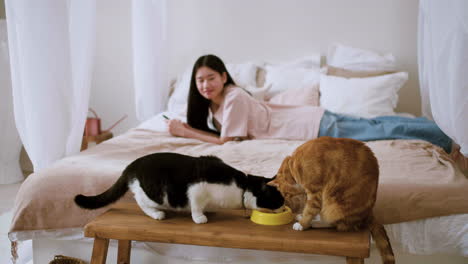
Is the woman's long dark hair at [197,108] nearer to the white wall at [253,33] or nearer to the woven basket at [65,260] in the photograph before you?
the woven basket at [65,260]

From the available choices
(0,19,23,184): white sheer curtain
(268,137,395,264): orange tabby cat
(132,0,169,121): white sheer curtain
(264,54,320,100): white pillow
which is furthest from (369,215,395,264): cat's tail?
(0,19,23,184): white sheer curtain

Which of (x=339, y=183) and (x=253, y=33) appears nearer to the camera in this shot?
(x=339, y=183)

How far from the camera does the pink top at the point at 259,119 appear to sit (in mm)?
2068

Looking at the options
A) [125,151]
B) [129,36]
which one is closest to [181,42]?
[129,36]

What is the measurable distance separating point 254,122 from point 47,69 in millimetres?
1051

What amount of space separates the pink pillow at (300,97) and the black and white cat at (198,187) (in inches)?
60.3

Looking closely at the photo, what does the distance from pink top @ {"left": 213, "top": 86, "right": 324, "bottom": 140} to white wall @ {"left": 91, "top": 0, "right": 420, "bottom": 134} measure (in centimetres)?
111

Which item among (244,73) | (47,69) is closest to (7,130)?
(47,69)

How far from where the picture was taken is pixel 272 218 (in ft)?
3.80

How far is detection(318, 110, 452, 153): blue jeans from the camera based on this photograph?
2014mm

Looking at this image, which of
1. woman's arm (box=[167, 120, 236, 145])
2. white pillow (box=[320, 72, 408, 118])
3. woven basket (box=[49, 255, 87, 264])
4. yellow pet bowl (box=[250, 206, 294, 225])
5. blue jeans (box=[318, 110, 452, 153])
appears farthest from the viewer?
white pillow (box=[320, 72, 408, 118])

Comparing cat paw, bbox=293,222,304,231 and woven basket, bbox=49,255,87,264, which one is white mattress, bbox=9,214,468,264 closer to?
woven basket, bbox=49,255,87,264

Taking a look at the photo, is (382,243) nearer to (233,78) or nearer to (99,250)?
(99,250)

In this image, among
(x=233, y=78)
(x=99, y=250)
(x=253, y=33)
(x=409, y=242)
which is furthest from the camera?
(x=253, y=33)
